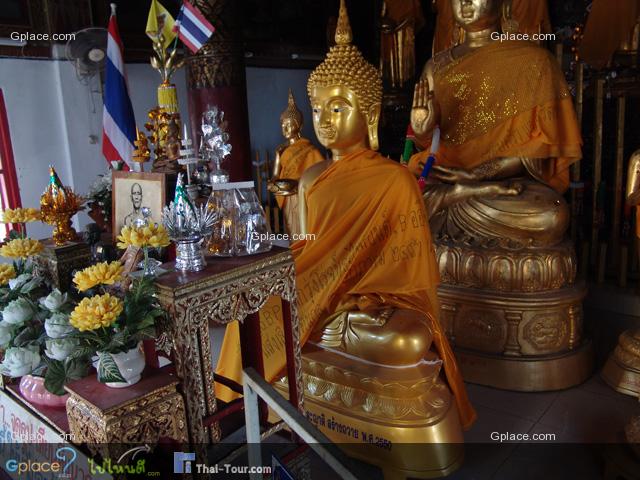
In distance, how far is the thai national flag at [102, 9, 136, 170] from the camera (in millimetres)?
2922

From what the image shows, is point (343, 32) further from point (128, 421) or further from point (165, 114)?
point (128, 421)

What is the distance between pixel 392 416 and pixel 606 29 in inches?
149

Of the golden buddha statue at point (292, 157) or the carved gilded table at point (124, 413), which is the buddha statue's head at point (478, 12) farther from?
the carved gilded table at point (124, 413)

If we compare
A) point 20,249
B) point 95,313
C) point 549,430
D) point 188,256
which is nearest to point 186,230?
point 188,256

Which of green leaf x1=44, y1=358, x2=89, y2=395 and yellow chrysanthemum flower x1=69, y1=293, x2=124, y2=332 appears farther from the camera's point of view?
green leaf x1=44, y1=358, x2=89, y2=395

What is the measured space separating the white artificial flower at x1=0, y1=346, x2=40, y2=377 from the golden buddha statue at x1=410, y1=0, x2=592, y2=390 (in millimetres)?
2156

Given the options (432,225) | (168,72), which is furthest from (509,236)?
(168,72)

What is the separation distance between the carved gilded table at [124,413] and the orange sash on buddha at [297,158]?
9.89 ft

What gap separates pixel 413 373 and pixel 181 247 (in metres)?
1.19

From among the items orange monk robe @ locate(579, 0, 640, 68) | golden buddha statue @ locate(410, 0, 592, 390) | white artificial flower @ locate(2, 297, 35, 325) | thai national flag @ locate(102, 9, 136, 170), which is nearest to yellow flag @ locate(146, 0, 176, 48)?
thai national flag @ locate(102, 9, 136, 170)

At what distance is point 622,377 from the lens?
9.12 feet

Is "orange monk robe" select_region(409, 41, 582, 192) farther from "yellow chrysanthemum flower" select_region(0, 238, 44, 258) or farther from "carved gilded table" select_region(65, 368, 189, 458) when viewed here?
"carved gilded table" select_region(65, 368, 189, 458)

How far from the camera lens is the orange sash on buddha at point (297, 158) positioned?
4293mm

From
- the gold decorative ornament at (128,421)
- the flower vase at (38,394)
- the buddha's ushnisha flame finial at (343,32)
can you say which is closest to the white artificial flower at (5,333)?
the flower vase at (38,394)
